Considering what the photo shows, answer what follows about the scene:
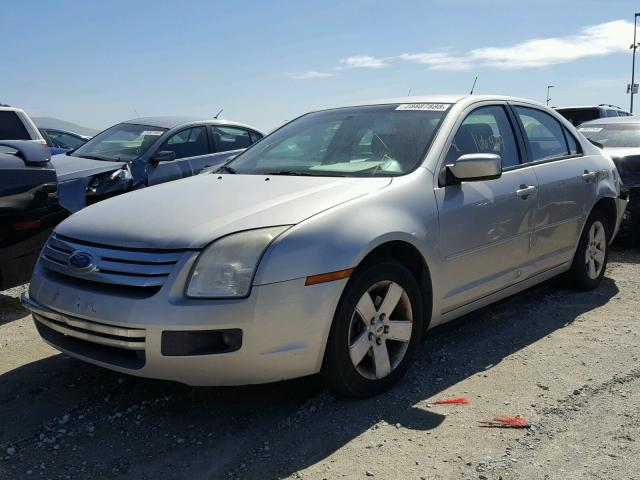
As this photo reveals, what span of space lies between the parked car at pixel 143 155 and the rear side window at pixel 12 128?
0.53m

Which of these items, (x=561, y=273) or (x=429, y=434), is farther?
(x=561, y=273)

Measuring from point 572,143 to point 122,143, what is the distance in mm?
5268

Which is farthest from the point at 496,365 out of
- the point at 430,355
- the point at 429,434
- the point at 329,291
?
the point at 329,291

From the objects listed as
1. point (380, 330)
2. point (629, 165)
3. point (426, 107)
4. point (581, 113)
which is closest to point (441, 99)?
point (426, 107)

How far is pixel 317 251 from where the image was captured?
304 centimetres

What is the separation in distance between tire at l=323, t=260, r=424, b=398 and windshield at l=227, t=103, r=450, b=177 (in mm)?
696

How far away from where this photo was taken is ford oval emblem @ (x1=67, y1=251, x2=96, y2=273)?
314 cm

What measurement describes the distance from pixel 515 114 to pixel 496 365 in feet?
6.13

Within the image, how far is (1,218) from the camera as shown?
485cm

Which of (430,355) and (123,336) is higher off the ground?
(123,336)

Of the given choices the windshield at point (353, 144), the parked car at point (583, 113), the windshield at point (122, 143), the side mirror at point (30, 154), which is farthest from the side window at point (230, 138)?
the parked car at point (583, 113)

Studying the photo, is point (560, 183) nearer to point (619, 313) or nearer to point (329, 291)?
point (619, 313)

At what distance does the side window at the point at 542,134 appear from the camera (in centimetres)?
479

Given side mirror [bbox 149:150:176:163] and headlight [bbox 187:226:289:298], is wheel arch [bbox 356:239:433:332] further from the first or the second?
side mirror [bbox 149:150:176:163]
